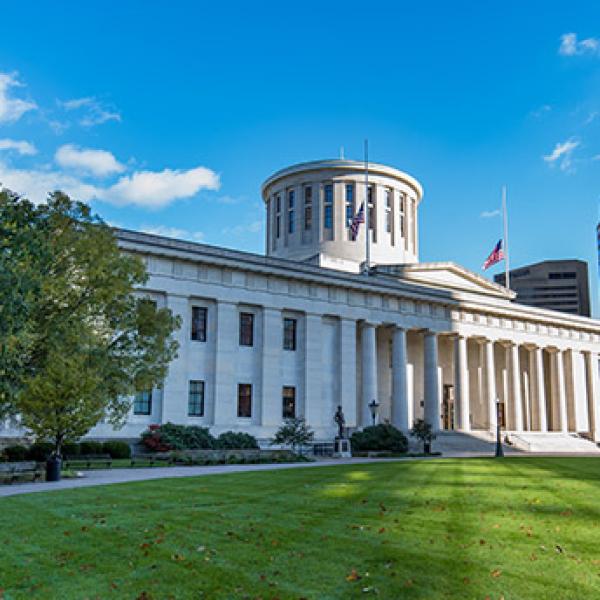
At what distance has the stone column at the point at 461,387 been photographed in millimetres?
54250

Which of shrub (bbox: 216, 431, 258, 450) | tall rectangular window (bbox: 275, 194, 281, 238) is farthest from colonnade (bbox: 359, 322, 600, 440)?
tall rectangular window (bbox: 275, 194, 281, 238)

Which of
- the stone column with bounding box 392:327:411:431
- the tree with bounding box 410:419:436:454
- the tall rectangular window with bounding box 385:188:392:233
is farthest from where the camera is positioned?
the tall rectangular window with bounding box 385:188:392:233

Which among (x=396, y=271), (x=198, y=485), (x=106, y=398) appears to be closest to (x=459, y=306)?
(x=396, y=271)

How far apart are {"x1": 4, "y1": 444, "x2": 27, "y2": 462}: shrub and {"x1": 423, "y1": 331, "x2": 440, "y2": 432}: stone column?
3105cm

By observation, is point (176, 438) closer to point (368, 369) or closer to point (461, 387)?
point (368, 369)

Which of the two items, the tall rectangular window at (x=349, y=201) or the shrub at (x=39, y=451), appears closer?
the shrub at (x=39, y=451)

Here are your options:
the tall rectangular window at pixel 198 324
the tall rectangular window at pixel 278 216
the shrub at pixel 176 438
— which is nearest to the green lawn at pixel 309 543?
the shrub at pixel 176 438

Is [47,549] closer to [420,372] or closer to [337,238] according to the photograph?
[420,372]

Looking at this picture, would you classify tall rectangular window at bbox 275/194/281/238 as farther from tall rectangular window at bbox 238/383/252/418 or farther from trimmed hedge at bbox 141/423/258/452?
trimmed hedge at bbox 141/423/258/452

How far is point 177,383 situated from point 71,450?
893 centimetres

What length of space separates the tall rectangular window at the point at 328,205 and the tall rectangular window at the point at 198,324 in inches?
1051

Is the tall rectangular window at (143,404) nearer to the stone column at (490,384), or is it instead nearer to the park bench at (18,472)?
the park bench at (18,472)

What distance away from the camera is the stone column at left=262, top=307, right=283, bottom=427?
147ft

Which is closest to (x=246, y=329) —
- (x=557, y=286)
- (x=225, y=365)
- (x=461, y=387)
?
(x=225, y=365)
